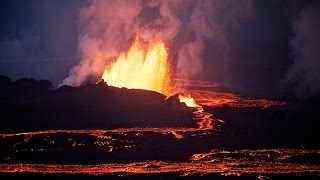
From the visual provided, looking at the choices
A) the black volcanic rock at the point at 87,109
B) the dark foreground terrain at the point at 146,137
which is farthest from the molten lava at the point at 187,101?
the black volcanic rock at the point at 87,109

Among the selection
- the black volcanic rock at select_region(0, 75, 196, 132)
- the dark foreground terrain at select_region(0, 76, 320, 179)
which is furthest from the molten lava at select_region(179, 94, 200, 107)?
the black volcanic rock at select_region(0, 75, 196, 132)

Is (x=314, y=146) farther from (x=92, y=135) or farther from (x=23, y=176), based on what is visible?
(x=23, y=176)

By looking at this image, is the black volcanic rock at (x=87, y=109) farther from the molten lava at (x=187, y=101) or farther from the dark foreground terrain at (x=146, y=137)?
the molten lava at (x=187, y=101)

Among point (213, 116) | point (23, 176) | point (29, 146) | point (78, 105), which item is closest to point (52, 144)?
point (29, 146)

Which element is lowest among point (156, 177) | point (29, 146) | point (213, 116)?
point (156, 177)

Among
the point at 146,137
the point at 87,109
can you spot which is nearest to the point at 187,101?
the point at 87,109

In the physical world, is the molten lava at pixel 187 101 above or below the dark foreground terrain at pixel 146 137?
above

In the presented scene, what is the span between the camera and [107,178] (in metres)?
46.5

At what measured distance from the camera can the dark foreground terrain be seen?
50219 millimetres

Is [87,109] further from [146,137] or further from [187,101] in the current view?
[146,137]

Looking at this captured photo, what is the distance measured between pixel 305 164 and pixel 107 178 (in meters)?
24.0

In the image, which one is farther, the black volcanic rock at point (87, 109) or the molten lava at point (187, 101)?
the molten lava at point (187, 101)

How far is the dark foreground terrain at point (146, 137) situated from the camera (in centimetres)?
5022

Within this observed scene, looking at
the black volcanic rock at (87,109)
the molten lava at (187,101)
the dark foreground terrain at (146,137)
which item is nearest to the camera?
the dark foreground terrain at (146,137)
